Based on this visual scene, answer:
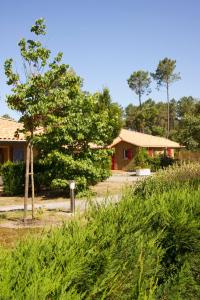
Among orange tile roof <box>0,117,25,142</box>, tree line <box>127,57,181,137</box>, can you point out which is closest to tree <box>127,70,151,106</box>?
tree line <box>127,57,181,137</box>

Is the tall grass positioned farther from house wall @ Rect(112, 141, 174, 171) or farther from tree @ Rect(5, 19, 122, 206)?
house wall @ Rect(112, 141, 174, 171)

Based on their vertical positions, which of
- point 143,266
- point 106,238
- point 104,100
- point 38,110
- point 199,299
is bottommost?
point 199,299

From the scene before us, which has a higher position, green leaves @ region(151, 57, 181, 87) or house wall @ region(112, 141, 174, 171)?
green leaves @ region(151, 57, 181, 87)

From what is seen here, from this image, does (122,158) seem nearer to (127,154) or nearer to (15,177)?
(127,154)

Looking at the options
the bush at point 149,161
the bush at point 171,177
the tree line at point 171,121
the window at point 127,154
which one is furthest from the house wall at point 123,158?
the bush at point 171,177

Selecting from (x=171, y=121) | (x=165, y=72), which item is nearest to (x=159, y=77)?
(x=165, y=72)

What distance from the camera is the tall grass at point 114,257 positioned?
10.0 feet

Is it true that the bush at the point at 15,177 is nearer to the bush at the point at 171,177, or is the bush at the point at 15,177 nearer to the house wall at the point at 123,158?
the bush at the point at 171,177

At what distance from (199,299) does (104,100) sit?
106 ft

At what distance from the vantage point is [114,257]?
154 inches

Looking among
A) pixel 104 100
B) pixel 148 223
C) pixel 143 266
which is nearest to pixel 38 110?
pixel 148 223

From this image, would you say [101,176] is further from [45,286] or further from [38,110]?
[45,286]

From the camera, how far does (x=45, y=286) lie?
2.83m

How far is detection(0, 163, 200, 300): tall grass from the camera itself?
3049 mm
